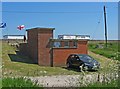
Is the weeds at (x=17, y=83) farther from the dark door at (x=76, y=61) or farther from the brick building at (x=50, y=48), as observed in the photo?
the brick building at (x=50, y=48)

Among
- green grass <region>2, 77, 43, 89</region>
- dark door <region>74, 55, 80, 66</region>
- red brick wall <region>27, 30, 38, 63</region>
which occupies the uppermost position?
red brick wall <region>27, 30, 38, 63</region>

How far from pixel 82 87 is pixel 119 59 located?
1.54m

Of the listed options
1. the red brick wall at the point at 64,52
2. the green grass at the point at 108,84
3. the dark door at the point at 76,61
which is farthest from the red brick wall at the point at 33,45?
the green grass at the point at 108,84

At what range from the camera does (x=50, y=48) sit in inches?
1005

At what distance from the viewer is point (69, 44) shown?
87.7ft

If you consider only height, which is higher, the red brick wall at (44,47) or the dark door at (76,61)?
the red brick wall at (44,47)

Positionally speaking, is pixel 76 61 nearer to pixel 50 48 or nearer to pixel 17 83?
pixel 50 48

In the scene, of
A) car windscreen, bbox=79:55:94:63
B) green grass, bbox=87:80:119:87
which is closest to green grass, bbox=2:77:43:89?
green grass, bbox=87:80:119:87

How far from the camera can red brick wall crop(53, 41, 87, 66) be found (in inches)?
1015

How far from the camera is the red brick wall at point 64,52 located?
84.6ft

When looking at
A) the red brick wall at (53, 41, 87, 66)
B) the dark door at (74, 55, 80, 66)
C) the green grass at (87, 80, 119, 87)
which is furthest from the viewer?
the red brick wall at (53, 41, 87, 66)

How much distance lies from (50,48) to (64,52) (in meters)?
1.49

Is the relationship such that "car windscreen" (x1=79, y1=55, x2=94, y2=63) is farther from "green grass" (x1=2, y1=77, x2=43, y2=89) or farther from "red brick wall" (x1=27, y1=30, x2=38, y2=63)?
"green grass" (x1=2, y1=77, x2=43, y2=89)

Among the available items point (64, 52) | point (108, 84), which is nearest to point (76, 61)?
point (64, 52)
